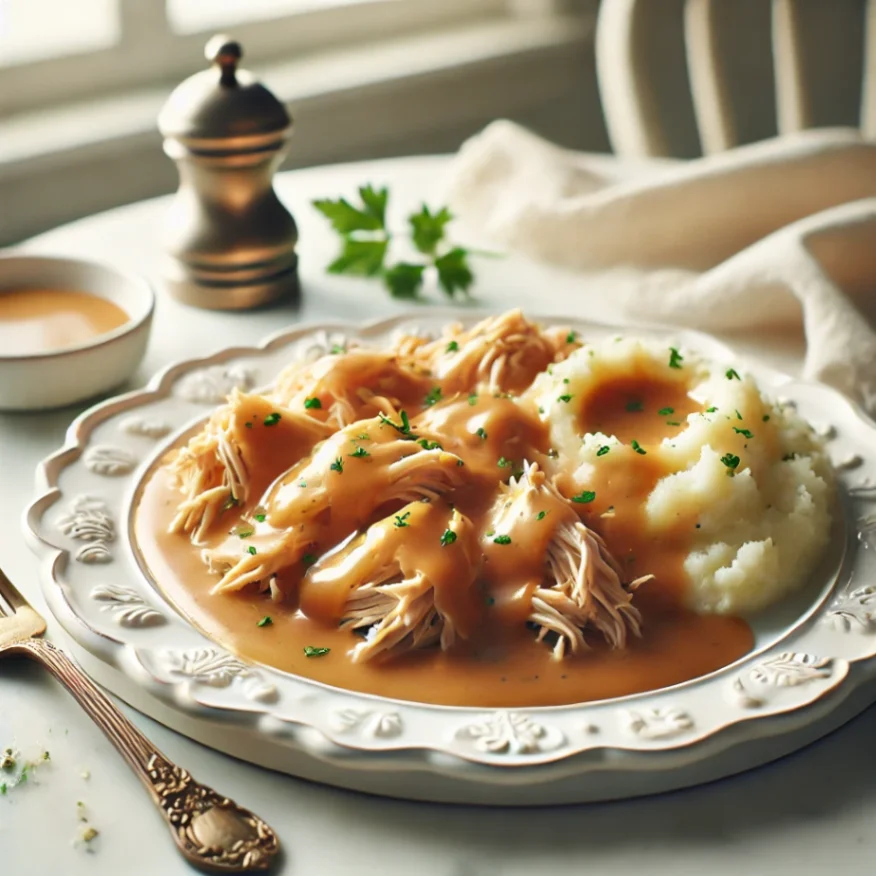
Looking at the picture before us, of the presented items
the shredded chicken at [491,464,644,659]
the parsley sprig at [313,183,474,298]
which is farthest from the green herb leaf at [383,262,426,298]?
the shredded chicken at [491,464,644,659]

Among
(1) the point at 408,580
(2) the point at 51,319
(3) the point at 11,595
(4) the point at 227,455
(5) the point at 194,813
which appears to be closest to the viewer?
(5) the point at 194,813

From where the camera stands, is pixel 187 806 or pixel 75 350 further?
pixel 75 350

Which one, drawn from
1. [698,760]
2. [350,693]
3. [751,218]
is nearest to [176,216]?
[751,218]

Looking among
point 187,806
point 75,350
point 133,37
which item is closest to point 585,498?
point 187,806

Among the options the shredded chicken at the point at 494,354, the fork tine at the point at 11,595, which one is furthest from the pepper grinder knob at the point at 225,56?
the fork tine at the point at 11,595

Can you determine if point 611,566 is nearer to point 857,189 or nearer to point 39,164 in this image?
point 857,189

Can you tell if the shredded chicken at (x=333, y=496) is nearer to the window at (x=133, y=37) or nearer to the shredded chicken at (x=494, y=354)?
the shredded chicken at (x=494, y=354)

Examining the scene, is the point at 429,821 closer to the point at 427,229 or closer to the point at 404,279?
the point at 404,279

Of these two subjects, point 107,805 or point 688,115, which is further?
point 688,115
